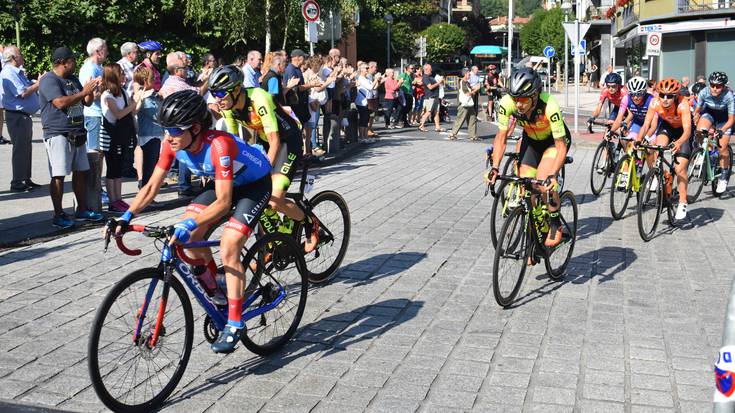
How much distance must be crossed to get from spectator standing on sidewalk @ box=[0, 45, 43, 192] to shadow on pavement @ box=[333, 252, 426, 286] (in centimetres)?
618

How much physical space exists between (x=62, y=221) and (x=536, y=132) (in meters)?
5.33

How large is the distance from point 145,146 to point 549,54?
1203 inches

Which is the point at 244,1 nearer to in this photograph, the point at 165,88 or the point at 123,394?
the point at 165,88

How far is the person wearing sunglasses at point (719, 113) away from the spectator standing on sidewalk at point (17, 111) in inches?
384

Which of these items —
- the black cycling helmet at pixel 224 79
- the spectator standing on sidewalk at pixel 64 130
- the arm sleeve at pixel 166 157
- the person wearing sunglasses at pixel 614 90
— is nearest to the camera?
the arm sleeve at pixel 166 157

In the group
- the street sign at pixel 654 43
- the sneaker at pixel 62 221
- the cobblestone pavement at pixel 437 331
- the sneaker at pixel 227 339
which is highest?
the street sign at pixel 654 43

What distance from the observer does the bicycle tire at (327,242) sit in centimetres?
736

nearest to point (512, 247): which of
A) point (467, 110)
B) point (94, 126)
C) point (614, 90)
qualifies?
point (94, 126)

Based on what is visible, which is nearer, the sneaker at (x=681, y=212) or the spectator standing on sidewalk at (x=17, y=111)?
the sneaker at (x=681, y=212)

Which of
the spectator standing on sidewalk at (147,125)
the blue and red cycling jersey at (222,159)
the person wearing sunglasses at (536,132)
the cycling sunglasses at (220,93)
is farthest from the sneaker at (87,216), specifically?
the blue and red cycling jersey at (222,159)

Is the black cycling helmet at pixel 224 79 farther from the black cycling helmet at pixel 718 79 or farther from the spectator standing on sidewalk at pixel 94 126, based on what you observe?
the black cycling helmet at pixel 718 79

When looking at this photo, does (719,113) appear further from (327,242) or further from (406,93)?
(406,93)

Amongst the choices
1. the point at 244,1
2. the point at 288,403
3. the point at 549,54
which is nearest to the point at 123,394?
the point at 288,403

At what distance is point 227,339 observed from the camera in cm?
511
